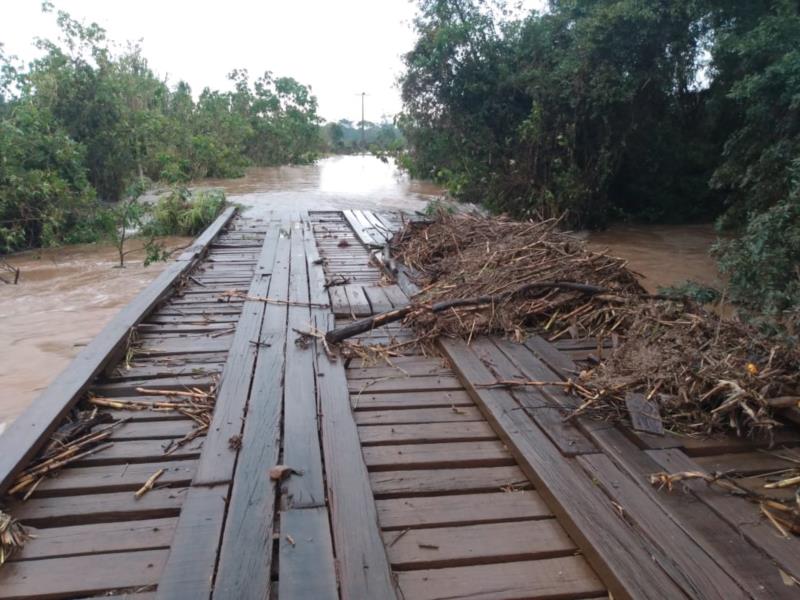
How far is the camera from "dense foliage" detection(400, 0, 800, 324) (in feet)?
23.8

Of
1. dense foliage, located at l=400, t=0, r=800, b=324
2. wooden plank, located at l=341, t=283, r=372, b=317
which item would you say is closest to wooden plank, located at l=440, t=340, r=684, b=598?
wooden plank, located at l=341, t=283, r=372, b=317

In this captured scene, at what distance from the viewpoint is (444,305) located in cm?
350

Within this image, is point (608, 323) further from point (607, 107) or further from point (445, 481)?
point (607, 107)

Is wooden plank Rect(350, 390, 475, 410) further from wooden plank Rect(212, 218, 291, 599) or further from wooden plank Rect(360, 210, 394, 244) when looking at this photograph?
wooden plank Rect(360, 210, 394, 244)

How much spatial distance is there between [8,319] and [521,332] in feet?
19.1

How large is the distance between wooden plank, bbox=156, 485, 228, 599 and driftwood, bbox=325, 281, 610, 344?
4.76ft

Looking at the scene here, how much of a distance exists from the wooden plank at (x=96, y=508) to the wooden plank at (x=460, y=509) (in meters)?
0.69

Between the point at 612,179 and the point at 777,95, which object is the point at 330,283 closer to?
the point at 777,95

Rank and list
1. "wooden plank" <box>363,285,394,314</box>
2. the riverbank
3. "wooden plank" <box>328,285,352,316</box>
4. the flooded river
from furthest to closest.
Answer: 1. the flooded river
2. the riverbank
3. "wooden plank" <box>363,285,394,314</box>
4. "wooden plank" <box>328,285,352,316</box>

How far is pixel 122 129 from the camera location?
44.9 feet

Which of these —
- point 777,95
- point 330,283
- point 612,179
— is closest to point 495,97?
point 612,179

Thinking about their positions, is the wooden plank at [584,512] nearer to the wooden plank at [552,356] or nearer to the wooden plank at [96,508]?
the wooden plank at [552,356]

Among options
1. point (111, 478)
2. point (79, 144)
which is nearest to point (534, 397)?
point (111, 478)

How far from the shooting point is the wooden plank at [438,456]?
2.19 metres
